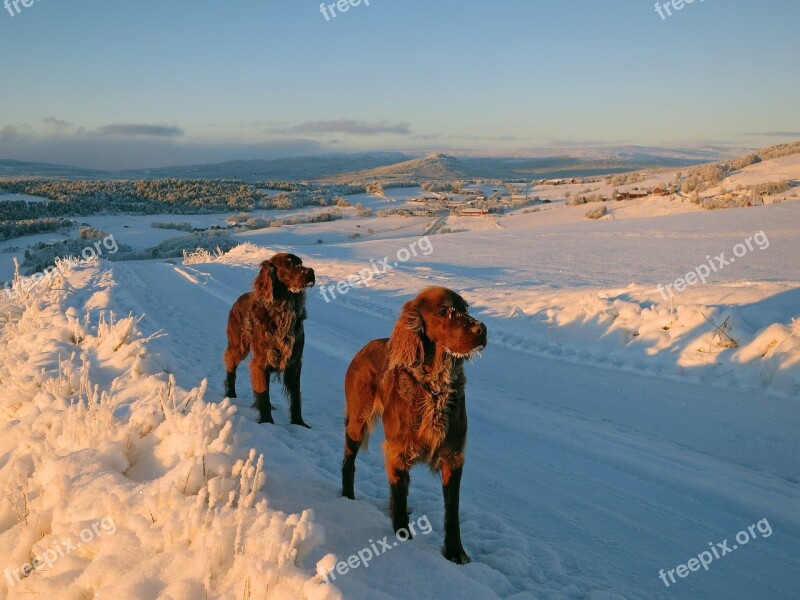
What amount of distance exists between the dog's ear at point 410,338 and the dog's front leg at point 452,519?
0.71 m

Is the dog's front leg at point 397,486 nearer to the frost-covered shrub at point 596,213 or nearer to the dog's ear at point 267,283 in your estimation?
the dog's ear at point 267,283

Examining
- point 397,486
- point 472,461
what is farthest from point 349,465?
point 472,461

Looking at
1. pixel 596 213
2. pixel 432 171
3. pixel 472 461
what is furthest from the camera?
pixel 432 171

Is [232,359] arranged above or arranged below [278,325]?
below

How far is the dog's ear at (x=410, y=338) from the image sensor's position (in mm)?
3721

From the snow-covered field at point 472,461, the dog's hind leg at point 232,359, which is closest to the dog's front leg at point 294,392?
the snow-covered field at point 472,461

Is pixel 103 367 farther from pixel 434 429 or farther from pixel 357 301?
pixel 357 301

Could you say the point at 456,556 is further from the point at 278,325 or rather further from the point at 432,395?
the point at 278,325

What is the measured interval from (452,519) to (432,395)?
2.64ft

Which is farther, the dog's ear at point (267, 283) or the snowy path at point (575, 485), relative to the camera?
the dog's ear at point (267, 283)

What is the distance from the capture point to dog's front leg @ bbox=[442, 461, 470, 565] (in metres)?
3.77

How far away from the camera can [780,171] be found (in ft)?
96.0

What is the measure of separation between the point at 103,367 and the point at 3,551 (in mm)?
3721

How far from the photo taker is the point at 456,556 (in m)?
3.76
